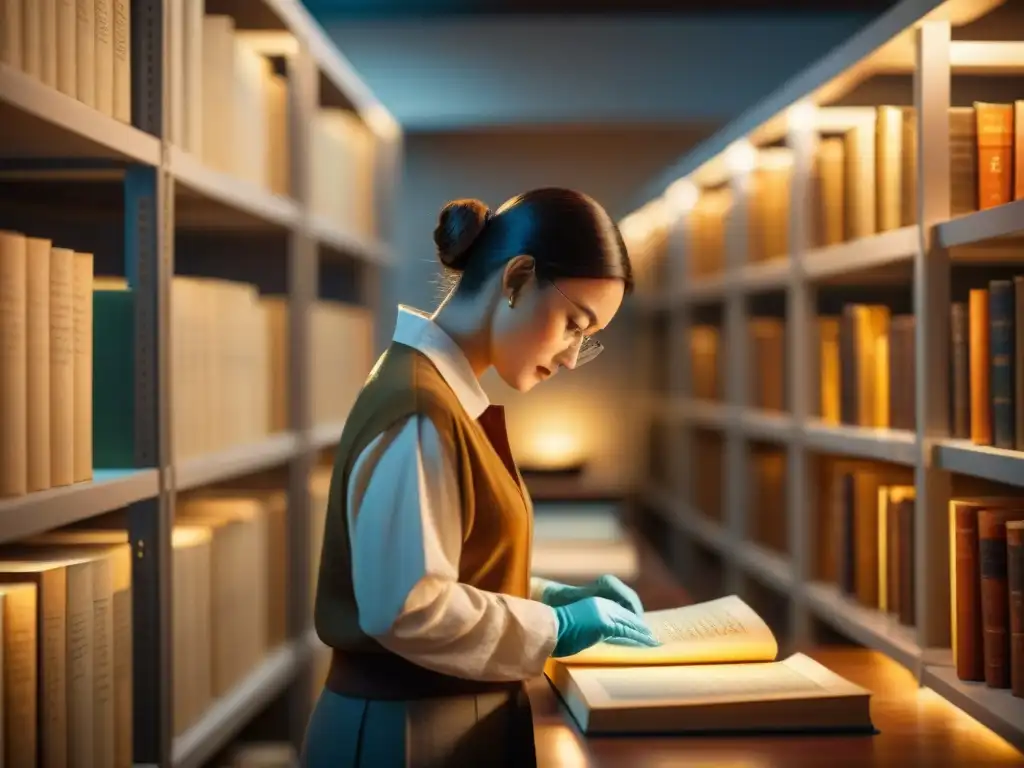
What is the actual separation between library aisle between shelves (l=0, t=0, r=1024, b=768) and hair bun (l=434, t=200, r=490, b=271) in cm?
47

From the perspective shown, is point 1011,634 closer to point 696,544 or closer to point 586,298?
point 586,298

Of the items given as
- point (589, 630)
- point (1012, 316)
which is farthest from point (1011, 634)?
point (589, 630)

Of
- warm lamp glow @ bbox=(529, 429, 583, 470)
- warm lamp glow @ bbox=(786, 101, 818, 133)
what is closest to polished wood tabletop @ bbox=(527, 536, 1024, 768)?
warm lamp glow @ bbox=(786, 101, 818, 133)

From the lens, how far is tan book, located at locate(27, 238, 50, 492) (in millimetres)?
1370

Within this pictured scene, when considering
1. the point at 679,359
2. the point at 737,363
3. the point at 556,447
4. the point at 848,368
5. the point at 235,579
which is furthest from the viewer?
the point at 556,447

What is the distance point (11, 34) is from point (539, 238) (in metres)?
0.64

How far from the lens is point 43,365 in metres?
1.39

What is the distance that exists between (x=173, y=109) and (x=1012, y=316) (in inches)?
48.6

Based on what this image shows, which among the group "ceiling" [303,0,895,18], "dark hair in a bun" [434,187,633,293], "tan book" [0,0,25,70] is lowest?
"dark hair in a bun" [434,187,633,293]

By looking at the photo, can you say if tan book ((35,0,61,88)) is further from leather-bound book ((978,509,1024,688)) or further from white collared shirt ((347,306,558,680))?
leather-bound book ((978,509,1024,688))

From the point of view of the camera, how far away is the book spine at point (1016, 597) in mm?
1524

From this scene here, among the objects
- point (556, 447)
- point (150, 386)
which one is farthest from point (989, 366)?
point (556, 447)

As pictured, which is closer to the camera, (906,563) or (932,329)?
(932,329)

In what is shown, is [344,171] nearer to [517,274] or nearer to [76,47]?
[76,47]
